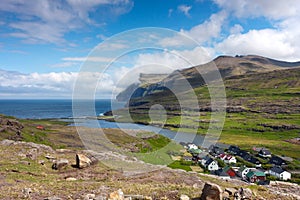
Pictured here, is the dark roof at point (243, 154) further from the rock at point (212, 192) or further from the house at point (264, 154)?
the rock at point (212, 192)

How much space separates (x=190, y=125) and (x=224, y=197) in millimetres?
183563

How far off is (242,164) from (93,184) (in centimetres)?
10316

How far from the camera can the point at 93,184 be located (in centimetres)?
2217

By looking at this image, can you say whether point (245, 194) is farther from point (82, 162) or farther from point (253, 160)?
point (253, 160)

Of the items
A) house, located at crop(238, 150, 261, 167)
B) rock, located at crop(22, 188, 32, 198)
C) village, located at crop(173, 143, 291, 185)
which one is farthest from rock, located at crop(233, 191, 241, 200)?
house, located at crop(238, 150, 261, 167)

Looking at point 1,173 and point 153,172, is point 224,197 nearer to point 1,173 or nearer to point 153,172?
point 153,172

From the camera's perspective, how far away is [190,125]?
654 feet

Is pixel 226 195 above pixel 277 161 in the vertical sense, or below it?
above

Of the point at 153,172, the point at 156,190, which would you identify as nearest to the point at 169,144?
the point at 153,172

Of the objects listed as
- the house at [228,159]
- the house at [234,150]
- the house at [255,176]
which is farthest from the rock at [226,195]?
the house at [234,150]

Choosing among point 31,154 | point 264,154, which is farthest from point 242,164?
point 31,154

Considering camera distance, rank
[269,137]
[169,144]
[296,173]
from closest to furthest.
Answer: [296,173], [169,144], [269,137]

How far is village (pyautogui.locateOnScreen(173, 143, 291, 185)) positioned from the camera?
284ft

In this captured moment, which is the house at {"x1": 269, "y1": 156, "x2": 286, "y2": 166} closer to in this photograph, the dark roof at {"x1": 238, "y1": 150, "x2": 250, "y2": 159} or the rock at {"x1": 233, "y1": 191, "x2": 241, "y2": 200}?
the dark roof at {"x1": 238, "y1": 150, "x2": 250, "y2": 159}
